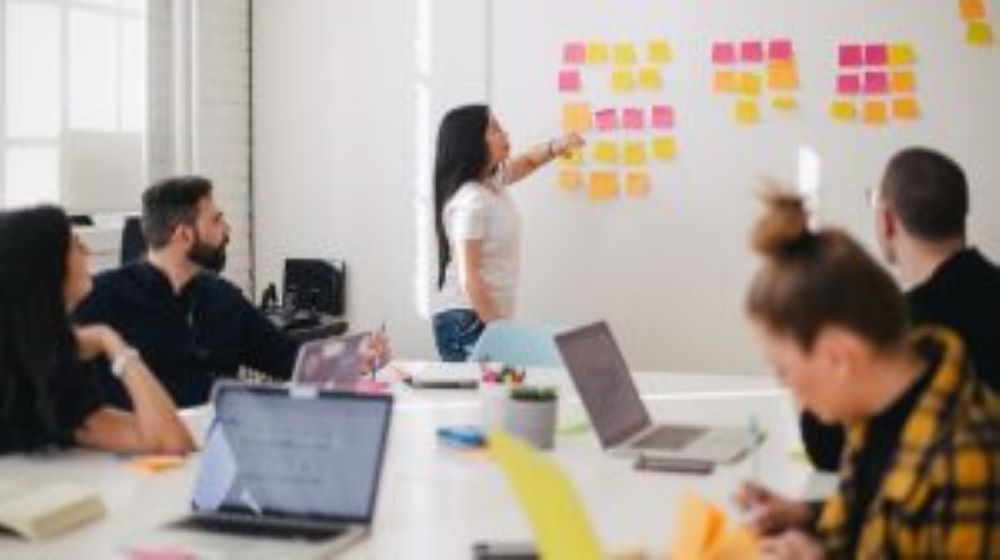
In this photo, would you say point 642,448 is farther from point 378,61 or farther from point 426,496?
point 378,61

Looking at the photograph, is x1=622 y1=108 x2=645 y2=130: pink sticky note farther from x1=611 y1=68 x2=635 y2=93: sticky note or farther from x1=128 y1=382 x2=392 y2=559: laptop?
x1=128 y1=382 x2=392 y2=559: laptop

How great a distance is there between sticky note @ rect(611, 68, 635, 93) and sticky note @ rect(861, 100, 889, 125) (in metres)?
0.84

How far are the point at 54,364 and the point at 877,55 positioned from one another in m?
3.22

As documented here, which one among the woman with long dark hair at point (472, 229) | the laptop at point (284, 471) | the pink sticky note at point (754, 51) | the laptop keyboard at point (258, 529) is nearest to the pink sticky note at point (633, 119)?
the pink sticky note at point (754, 51)

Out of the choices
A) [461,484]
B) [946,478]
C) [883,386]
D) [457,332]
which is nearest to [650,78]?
[457,332]

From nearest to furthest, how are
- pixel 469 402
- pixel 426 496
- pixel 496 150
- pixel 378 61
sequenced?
pixel 426 496 < pixel 469 402 < pixel 496 150 < pixel 378 61

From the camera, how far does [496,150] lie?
14.7ft

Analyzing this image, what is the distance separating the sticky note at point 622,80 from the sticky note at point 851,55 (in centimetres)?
76

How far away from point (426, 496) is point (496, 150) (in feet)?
7.52

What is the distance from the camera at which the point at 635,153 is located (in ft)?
16.5

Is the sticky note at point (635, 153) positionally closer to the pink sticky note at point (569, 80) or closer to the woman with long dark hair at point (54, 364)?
the pink sticky note at point (569, 80)

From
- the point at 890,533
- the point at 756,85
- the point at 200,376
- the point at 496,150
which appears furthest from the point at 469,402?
the point at 756,85

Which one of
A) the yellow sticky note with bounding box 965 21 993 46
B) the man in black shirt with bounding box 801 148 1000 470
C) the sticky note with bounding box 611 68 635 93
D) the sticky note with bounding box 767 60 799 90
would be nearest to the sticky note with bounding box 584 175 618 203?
the sticky note with bounding box 611 68 635 93

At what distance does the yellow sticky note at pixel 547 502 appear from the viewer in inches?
61.4
